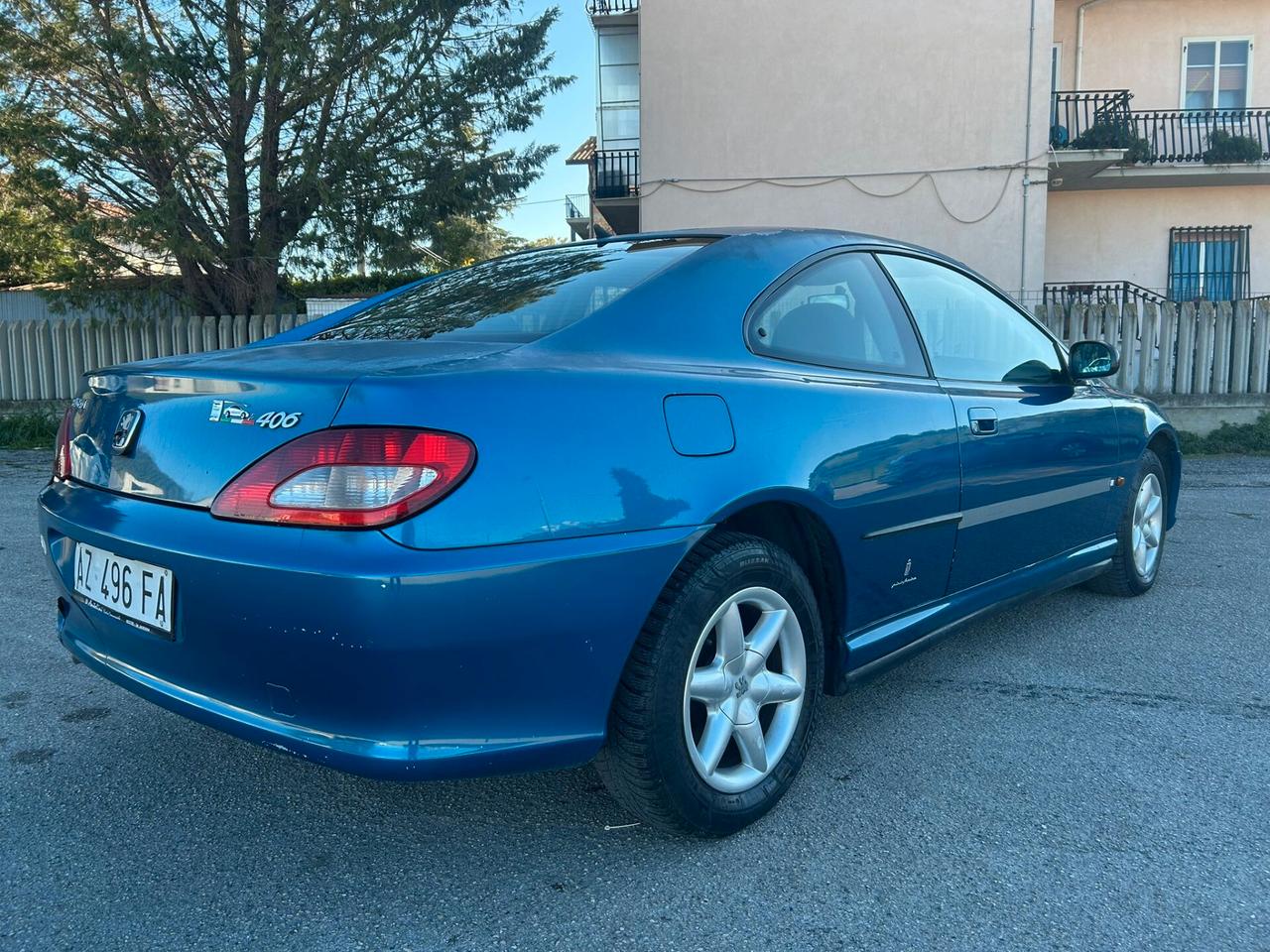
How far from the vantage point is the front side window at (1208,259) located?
17062 millimetres

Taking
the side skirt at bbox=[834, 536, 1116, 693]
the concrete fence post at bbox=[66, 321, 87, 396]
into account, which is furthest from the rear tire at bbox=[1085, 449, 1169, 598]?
the concrete fence post at bbox=[66, 321, 87, 396]

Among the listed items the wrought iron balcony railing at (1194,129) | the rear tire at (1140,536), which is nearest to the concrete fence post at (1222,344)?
the rear tire at (1140,536)

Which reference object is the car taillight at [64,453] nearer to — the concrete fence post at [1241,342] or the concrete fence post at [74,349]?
the concrete fence post at [74,349]

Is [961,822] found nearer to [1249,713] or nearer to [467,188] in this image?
[1249,713]

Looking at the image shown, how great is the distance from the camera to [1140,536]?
429 cm

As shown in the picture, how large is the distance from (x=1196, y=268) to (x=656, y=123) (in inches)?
381

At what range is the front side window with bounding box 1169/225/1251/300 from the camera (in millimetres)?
17062

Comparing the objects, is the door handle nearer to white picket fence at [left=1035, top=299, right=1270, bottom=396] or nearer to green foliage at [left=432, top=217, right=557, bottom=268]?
white picket fence at [left=1035, top=299, right=1270, bottom=396]

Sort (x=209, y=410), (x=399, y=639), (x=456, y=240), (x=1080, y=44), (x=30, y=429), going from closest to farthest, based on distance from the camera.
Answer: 1. (x=399, y=639)
2. (x=209, y=410)
3. (x=30, y=429)
4. (x=456, y=240)
5. (x=1080, y=44)

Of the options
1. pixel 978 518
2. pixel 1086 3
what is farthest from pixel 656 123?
pixel 978 518

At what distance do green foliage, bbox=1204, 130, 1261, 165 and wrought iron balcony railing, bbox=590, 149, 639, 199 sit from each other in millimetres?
9294

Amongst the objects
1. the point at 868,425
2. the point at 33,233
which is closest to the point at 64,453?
the point at 868,425

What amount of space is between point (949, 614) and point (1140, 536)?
1.77 metres

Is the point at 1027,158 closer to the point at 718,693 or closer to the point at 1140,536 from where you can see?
the point at 1140,536
